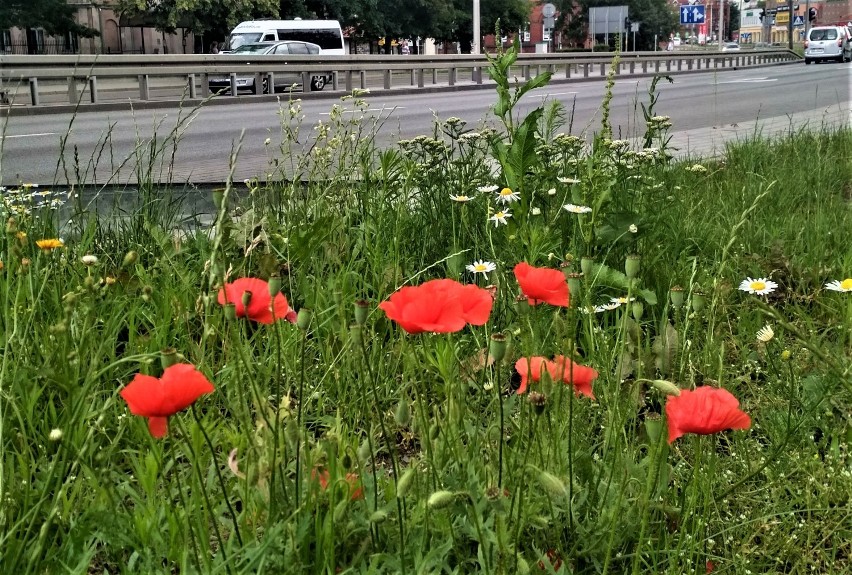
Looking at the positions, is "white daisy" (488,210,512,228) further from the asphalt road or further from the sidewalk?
the sidewalk

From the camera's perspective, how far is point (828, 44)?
134ft

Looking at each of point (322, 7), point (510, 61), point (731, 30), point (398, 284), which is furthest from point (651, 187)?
point (731, 30)

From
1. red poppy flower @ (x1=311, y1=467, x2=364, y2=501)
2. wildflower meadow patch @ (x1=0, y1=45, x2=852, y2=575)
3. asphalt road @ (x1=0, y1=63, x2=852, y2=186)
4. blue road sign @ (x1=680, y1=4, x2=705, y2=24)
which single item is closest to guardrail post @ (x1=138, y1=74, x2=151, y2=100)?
asphalt road @ (x1=0, y1=63, x2=852, y2=186)

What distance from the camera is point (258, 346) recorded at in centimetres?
229

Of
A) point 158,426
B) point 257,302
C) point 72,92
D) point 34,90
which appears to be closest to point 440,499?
point 158,426

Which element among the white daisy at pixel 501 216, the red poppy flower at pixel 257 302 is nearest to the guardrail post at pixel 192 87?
the white daisy at pixel 501 216

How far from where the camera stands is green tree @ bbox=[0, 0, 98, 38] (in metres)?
10.6

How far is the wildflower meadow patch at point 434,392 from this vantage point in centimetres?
116

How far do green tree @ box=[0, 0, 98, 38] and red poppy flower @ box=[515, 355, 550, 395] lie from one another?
33.4ft

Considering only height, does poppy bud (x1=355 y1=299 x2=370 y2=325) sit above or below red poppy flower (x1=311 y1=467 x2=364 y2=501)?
above

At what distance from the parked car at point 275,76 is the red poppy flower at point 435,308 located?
1492 cm

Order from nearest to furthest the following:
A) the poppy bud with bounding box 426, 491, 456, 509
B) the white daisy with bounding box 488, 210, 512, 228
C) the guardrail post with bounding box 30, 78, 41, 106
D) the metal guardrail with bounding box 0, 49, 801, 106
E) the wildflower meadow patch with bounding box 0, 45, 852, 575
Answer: the poppy bud with bounding box 426, 491, 456, 509 → the wildflower meadow patch with bounding box 0, 45, 852, 575 → the white daisy with bounding box 488, 210, 512, 228 → the metal guardrail with bounding box 0, 49, 801, 106 → the guardrail post with bounding box 30, 78, 41, 106

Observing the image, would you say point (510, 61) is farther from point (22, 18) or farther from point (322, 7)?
point (322, 7)

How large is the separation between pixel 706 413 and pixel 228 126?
32.4 ft
